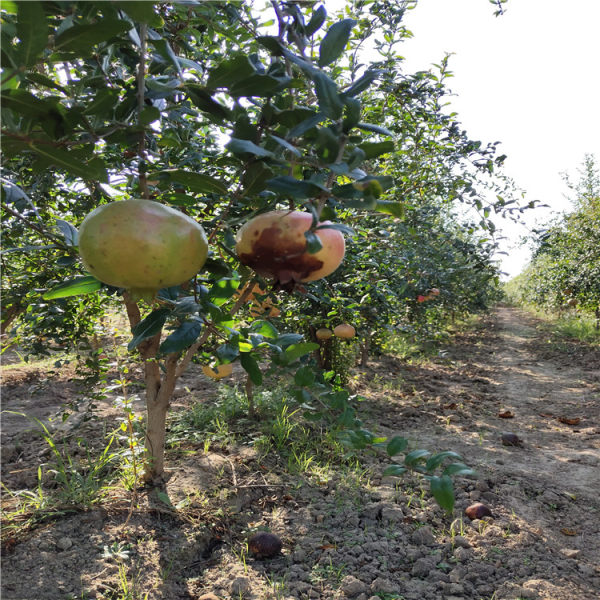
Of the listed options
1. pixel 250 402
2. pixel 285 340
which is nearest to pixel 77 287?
pixel 285 340

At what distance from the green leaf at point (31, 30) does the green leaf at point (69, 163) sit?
0.11 meters

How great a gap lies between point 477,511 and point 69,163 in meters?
2.37

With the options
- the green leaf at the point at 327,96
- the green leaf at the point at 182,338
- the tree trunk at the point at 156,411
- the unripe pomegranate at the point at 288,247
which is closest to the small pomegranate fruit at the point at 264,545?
the tree trunk at the point at 156,411

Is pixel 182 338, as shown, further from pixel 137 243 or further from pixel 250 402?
pixel 250 402

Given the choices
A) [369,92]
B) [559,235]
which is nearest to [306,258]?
[369,92]

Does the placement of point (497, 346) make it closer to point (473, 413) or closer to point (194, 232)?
point (473, 413)

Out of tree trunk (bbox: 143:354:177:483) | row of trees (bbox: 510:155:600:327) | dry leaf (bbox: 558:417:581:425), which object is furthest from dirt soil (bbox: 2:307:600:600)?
row of trees (bbox: 510:155:600:327)

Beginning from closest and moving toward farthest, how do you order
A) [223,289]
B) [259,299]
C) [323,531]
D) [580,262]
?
[223,289], [259,299], [323,531], [580,262]

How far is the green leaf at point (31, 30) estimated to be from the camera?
0.52m

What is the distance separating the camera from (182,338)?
0.71 metres

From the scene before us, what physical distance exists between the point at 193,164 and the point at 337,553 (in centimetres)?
167

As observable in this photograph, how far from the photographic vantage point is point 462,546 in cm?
208

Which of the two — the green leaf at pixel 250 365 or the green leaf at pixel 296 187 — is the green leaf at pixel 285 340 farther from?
the green leaf at pixel 296 187

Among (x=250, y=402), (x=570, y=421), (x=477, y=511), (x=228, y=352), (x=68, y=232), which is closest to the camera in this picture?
(x=228, y=352)
